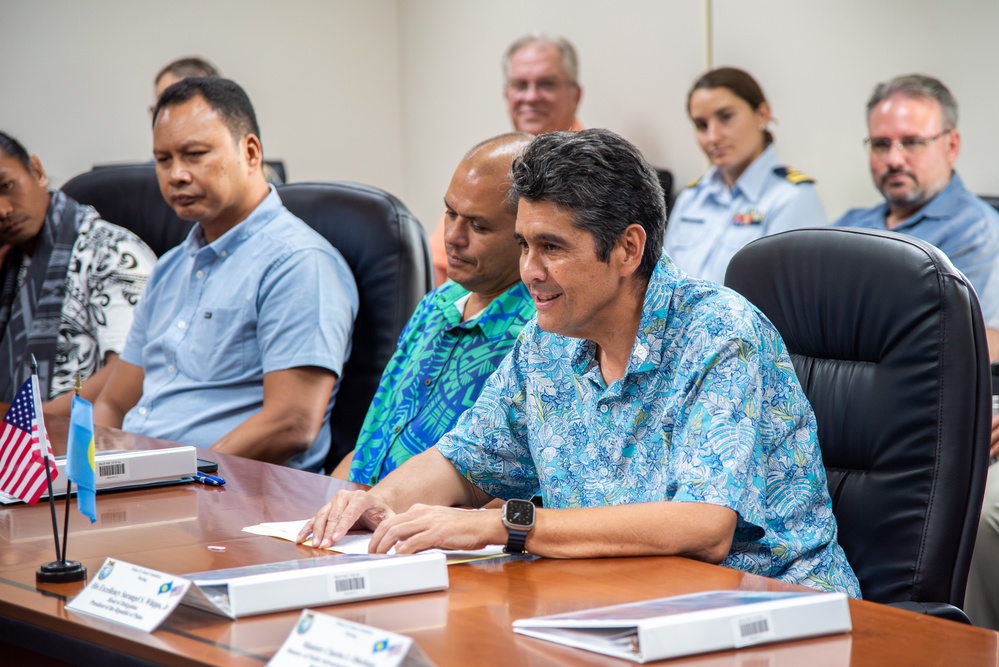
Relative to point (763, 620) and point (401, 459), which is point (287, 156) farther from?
point (763, 620)

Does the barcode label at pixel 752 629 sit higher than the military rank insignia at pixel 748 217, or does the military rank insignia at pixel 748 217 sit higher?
the military rank insignia at pixel 748 217

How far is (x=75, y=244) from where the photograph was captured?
118 inches

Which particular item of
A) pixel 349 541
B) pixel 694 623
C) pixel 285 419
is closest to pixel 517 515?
pixel 349 541

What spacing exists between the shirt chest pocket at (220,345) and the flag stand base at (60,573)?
1216mm

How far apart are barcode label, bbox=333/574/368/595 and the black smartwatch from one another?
24 centimetres

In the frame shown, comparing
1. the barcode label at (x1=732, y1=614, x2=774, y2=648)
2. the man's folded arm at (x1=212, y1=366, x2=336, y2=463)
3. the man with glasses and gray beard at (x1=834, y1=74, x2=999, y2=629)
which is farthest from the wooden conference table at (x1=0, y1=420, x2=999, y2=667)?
the man with glasses and gray beard at (x1=834, y1=74, x2=999, y2=629)

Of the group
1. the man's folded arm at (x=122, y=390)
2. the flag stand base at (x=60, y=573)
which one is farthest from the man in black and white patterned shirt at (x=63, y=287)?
the flag stand base at (x=60, y=573)

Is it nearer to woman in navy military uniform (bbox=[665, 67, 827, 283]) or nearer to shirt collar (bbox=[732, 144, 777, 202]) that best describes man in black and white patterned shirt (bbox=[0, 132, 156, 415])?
woman in navy military uniform (bbox=[665, 67, 827, 283])

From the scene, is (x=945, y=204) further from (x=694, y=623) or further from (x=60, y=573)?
(x=60, y=573)

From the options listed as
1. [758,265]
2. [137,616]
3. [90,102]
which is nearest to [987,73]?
[758,265]

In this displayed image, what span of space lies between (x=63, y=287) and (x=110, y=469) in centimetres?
141

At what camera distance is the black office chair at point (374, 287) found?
2.54m

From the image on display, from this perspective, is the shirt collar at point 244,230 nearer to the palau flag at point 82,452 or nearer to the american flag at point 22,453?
the american flag at point 22,453

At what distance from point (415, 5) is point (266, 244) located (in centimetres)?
356
